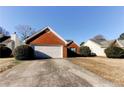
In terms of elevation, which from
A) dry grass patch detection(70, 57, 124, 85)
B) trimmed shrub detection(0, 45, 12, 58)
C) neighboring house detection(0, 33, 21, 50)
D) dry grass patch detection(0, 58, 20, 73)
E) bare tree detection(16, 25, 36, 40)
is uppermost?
bare tree detection(16, 25, 36, 40)

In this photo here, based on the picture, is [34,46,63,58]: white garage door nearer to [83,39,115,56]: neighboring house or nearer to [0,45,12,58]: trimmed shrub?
[83,39,115,56]: neighboring house

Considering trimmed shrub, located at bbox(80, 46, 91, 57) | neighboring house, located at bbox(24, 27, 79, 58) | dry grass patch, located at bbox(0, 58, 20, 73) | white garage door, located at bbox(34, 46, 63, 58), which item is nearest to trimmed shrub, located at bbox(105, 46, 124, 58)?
trimmed shrub, located at bbox(80, 46, 91, 57)

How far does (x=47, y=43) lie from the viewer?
93.7 feet

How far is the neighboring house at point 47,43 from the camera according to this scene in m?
27.7

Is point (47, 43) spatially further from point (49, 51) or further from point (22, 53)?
point (22, 53)

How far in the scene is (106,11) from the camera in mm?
18344

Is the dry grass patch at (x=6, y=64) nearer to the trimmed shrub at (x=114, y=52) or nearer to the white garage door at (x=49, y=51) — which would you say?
the white garage door at (x=49, y=51)

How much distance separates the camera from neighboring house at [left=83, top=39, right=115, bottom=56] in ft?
92.9

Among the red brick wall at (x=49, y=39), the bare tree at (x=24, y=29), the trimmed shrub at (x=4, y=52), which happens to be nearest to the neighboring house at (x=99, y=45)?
the red brick wall at (x=49, y=39)

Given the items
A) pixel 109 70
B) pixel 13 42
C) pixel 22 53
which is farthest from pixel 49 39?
pixel 109 70

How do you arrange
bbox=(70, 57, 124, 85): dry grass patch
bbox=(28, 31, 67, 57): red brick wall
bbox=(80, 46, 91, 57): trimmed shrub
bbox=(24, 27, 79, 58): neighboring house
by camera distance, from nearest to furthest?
bbox=(70, 57, 124, 85): dry grass patch, bbox=(24, 27, 79, 58): neighboring house, bbox=(28, 31, 67, 57): red brick wall, bbox=(80, 46, 91, 57): trimmed shrub

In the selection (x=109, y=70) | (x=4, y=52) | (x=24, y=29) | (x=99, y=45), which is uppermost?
(x=24, y=29)

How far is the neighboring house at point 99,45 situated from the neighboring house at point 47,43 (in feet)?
13.3

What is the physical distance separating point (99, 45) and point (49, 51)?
6874mm
